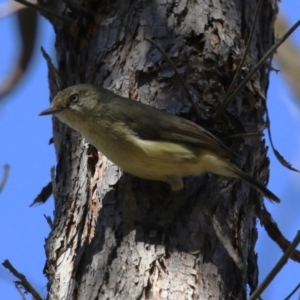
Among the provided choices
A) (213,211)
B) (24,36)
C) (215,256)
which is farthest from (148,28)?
(24,36)

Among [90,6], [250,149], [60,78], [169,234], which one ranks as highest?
[90,6]

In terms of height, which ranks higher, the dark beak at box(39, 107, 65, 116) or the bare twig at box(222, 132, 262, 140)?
the dark beak at box(39, 107, 65, 116)

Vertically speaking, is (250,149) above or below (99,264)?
above

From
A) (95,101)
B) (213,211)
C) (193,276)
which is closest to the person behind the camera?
(193,276)

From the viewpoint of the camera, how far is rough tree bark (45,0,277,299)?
384 cm

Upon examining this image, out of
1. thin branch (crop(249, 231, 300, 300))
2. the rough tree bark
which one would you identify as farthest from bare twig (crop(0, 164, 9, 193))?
thin branch (crop(249, 231, 300, 300))

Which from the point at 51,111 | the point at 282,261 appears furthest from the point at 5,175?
the point at 282,261

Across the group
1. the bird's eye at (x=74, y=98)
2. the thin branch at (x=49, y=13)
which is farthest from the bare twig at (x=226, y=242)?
the thin branch at (x=49, y=13)

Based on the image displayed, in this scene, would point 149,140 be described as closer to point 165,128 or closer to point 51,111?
point 165,128

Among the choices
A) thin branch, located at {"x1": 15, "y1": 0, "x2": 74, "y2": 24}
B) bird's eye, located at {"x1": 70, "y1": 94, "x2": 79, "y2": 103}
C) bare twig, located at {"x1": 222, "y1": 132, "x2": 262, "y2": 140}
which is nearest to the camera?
bare twig, located at {"x1": 222, "y1": 132, "x2": 262, "y2": 140}

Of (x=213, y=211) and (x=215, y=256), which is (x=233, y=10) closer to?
(x=213, y=211)

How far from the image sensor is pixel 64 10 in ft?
16.6

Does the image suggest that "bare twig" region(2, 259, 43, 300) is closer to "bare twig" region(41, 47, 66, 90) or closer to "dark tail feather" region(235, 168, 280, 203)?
"dark tail feather" region(235, 168, 280, 203)

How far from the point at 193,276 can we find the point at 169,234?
29 centimetres
